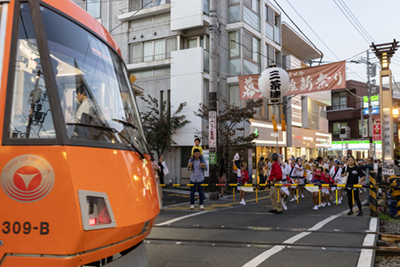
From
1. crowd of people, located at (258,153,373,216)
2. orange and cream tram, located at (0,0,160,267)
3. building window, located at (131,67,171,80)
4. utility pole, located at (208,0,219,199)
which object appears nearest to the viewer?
orange and cream tram, located at (0,0,160,267)

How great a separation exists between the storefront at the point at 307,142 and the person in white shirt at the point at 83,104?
76.1 ft

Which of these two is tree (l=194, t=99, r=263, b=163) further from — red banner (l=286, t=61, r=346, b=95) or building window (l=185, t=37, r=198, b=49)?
building window (l=185, t=37, r=198, b=49)

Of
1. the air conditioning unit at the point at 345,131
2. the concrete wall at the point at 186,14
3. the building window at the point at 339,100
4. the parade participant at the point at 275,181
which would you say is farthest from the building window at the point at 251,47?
the building window at the point at 339,100

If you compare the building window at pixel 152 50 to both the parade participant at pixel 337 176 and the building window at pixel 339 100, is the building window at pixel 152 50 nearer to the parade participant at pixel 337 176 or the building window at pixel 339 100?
the parade participant at pixel 337 176

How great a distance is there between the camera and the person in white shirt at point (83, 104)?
3.22 m

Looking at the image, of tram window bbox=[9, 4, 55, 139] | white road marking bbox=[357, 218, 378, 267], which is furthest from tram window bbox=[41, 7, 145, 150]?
white road marking bbox=[357, 218, 378, 267]

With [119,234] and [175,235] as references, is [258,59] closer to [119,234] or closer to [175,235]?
[175,235]

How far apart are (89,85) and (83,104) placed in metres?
0.32

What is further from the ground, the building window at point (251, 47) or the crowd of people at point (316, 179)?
the building window at point (251, 47)

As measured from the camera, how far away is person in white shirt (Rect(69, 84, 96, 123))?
10.6 feet

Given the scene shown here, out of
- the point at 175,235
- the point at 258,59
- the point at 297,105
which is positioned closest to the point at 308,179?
the point at 175,235

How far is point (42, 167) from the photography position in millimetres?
2869

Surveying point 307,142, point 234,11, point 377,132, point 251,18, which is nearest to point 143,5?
point 234,11

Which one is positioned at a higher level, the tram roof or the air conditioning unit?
the air conditioning unit
